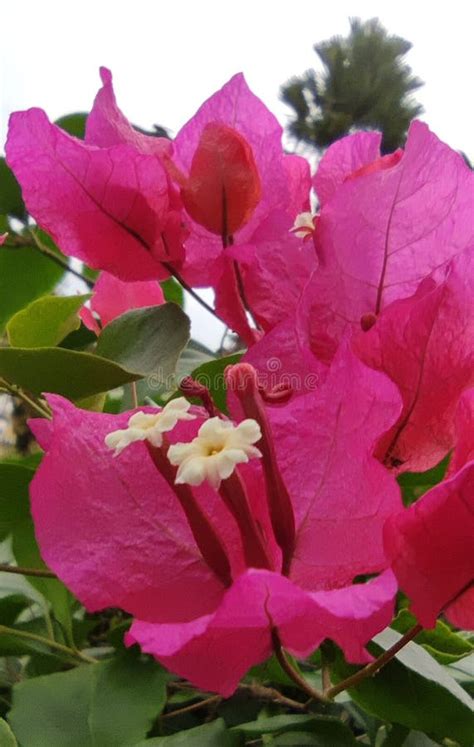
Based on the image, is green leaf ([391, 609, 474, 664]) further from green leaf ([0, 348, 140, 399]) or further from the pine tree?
the pine tree

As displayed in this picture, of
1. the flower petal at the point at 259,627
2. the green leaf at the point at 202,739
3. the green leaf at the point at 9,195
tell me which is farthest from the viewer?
the green leaf at the point at 9,195

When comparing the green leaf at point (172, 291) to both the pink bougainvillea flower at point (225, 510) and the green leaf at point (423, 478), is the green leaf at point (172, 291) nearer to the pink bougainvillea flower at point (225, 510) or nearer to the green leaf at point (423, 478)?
the green leaf at point (423, 478)

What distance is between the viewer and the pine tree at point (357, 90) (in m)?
1.85

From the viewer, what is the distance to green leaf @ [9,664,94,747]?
0.35 meters

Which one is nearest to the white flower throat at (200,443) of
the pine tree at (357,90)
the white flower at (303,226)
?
the white flower at (303,226)

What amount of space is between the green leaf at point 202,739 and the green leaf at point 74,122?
42 centimetres

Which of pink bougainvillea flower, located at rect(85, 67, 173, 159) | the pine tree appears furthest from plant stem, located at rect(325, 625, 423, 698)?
the pine tree

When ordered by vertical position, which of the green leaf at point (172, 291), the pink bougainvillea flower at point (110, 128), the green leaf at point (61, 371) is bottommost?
the green leaf at point (61, 371)

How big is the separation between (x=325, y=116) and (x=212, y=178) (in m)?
1.70

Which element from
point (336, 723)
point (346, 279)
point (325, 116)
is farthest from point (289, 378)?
point (325, 116)

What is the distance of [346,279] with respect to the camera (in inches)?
13.0

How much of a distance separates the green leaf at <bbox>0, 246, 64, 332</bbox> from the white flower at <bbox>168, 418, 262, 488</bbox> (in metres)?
0.38

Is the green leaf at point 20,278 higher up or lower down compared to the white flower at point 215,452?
lower down

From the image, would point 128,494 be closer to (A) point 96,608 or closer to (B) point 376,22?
(A) point 96,608
